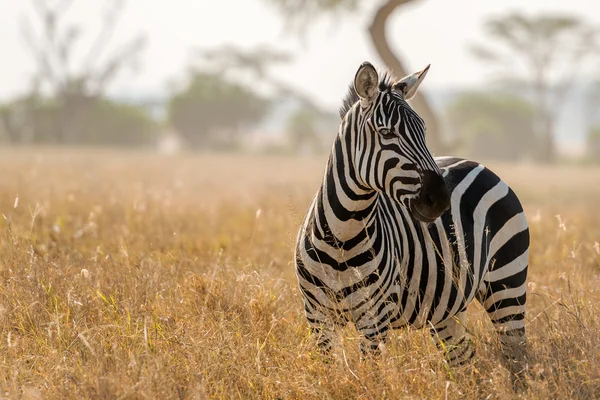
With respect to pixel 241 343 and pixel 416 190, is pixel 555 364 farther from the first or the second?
pixel 241 343

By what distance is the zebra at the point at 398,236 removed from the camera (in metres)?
3.35

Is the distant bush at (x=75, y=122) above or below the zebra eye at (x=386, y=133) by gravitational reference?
below

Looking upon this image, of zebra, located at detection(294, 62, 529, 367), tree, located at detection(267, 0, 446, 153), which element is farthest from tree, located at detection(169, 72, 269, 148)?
zebra, located at detection(294, 62, 529, 367)

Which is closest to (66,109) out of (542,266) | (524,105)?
(524,105)

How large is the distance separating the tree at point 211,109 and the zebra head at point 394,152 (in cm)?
4905

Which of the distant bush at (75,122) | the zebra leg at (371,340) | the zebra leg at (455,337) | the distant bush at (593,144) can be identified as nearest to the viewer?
the zebra leg at (371,340)

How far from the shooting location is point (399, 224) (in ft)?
12.8

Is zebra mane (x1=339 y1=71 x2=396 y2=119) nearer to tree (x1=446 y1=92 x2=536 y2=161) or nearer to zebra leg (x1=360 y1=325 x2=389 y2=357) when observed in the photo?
zebra leg (x1=360 y1=325 x2=389 y2=357)

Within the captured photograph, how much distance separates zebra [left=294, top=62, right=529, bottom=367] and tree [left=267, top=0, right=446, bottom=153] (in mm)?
8085

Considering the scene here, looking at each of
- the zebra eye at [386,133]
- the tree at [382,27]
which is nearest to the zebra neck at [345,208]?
the zebra eye at [386,133]

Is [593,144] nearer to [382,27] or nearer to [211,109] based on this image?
[211,109]

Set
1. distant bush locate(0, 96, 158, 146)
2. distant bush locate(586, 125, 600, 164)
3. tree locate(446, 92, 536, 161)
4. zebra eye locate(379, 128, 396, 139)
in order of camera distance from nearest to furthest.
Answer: zebra eye locate(379, 128, 396, 139), distant bush locate(0, 96, 158, 146), distant bush locate(586, 125, 600, 164), tree locate(446, 92, 536, 161)

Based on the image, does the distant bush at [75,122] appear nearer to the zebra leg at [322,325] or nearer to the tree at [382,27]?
the tree at [382,27]

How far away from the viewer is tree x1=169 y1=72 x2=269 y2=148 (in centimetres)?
5412
